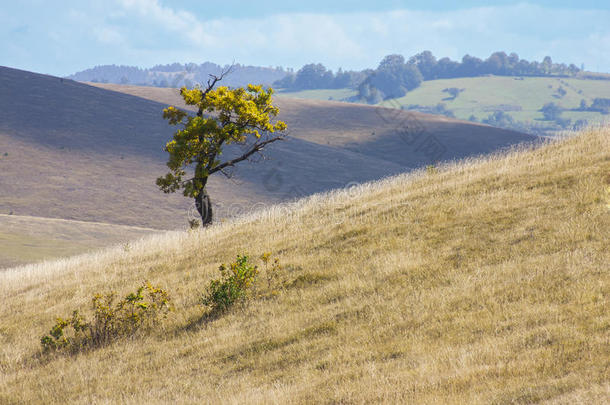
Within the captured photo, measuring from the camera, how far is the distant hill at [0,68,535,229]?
3004 inches

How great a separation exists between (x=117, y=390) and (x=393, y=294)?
4.91 m

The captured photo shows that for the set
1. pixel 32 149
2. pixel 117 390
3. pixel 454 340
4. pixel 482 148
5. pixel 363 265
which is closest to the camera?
pixel 454 340

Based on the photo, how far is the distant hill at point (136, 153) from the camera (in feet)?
250

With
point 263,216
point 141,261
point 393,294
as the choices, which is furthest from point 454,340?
point 263,216

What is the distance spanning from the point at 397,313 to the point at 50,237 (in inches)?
2029

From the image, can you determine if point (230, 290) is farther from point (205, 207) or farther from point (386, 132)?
point (386, 132)

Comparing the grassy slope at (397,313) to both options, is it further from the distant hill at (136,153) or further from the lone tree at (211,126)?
the distant hill at (136,153)

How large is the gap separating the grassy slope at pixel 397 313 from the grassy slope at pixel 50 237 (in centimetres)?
3000

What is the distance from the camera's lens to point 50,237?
54.3 m

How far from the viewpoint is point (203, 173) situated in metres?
24.6

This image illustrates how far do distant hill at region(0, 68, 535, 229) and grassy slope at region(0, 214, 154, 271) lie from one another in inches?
312

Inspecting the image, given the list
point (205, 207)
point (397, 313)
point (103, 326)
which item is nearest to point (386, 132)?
point (205, 207)

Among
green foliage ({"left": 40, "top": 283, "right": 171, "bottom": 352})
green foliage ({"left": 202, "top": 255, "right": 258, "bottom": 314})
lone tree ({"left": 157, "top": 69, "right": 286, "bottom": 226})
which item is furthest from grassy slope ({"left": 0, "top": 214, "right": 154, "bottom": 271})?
green foliage ({"left": 202, "top": 255, "right": 258, "bottom": 314})

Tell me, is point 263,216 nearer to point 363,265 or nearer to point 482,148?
point 363,265
